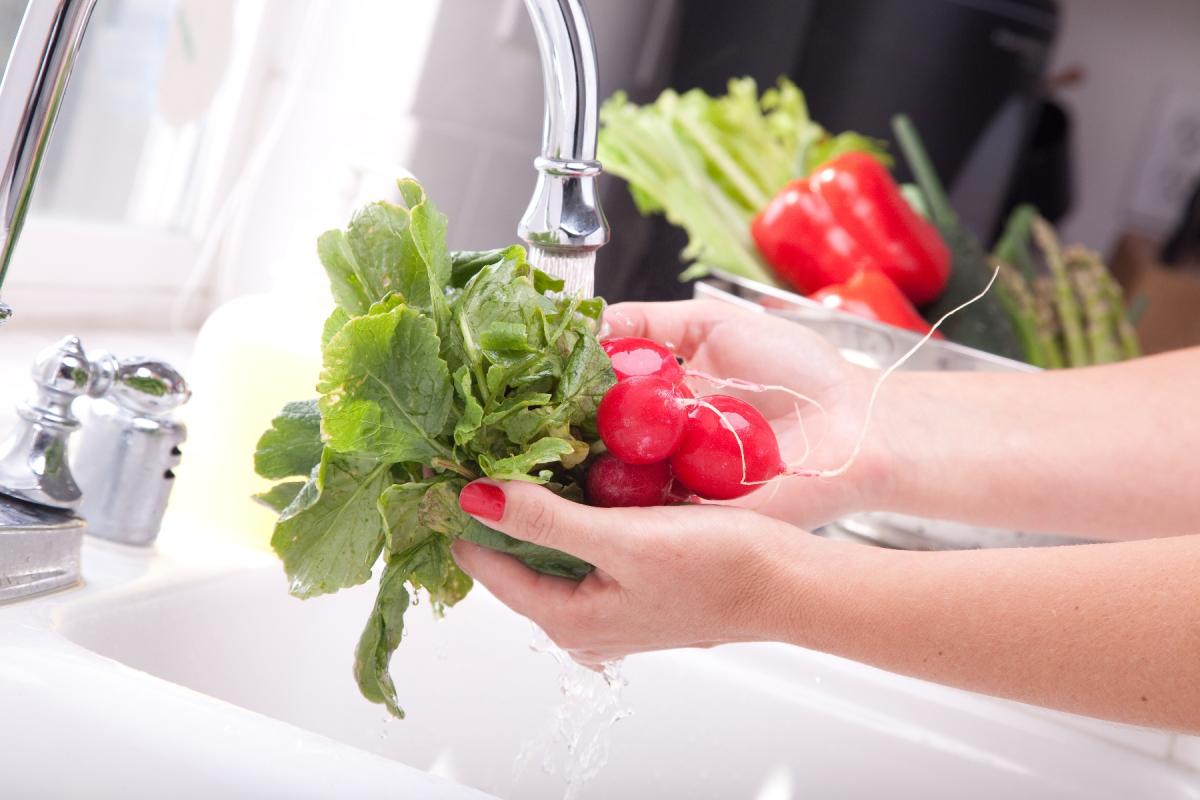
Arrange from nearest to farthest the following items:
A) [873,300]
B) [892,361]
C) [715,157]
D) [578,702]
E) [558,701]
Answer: [578,702], [558,701], [892,361], [873,300], [715,157]

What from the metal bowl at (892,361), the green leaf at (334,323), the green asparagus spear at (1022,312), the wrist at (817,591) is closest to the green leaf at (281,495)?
the green leaf at (334,323)

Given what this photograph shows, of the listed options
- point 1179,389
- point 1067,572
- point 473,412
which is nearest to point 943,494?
point 1179,389

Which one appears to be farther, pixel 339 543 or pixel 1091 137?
pixel 1091 137

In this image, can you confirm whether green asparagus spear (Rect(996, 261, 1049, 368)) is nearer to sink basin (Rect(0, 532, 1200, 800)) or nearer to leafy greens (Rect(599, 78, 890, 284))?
leafy greens (Rect(599, 78, 890, 284))

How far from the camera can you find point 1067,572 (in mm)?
666

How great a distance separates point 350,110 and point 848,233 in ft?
1.65

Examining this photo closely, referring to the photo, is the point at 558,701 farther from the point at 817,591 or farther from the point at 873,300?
the point at 873,300

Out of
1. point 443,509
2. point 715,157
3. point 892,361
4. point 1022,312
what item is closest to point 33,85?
point 443,509

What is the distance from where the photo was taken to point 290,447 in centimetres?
70

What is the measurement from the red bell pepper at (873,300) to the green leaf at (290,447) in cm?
65

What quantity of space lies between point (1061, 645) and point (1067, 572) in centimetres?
4

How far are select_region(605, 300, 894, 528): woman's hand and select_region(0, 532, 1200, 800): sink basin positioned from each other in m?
0.12

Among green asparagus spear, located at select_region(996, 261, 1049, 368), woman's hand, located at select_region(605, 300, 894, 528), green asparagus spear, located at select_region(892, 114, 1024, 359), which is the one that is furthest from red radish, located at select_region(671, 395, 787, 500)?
green asparagus spear, located at select_region(996, 261, 1049, 368)

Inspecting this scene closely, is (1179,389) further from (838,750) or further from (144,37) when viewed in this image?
(144,37)
